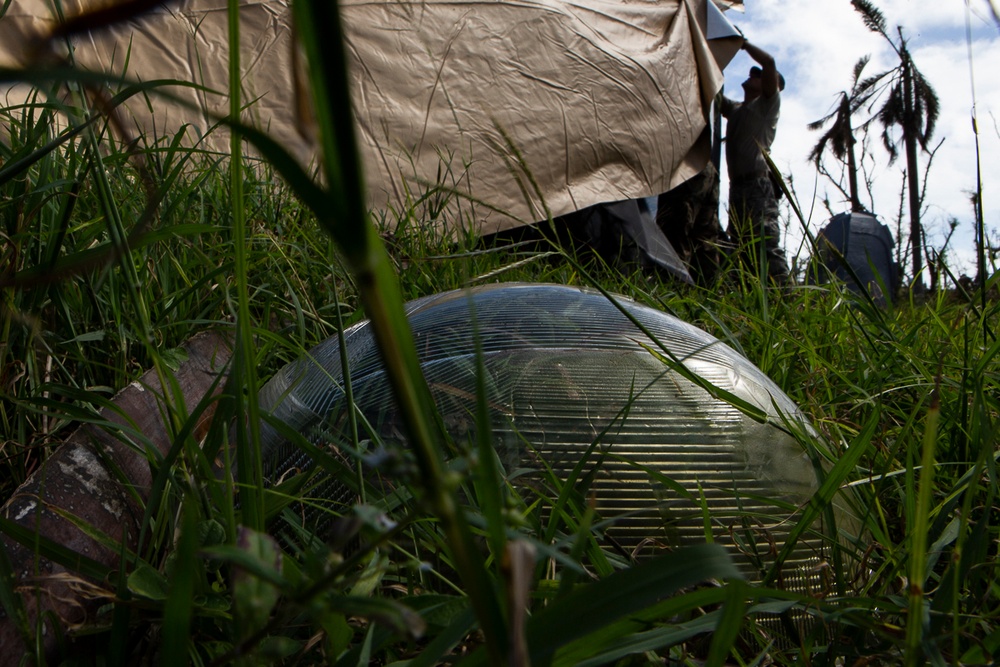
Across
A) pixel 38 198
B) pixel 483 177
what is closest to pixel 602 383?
pixel 38 198

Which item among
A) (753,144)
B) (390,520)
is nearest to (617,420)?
(390,520)

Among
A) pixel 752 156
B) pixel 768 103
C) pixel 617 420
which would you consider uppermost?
pixel 768 103

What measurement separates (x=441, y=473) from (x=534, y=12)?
523cm

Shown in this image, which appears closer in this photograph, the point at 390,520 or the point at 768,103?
the point at 390,520

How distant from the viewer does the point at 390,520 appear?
795 millimetres

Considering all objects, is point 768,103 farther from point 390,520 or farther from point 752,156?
point 390,520

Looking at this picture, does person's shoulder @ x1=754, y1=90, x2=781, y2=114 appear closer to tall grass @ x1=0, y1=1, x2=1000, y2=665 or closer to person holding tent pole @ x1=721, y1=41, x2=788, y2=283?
person holding tent pole @ x1=721, y1=41, x2=788, y2=283

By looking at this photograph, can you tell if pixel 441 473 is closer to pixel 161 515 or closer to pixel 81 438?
pixel 161 515

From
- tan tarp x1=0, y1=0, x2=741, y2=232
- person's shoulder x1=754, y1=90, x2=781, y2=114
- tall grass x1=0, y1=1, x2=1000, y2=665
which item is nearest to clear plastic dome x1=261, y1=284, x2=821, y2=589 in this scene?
tall grass x1=0, y1=1, x2=1000, y2=665

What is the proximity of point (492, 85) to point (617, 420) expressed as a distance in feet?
13.5

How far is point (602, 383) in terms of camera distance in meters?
1.22

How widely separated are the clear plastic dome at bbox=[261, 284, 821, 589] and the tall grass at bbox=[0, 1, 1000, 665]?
0.07 meters

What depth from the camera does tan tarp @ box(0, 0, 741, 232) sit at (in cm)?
432

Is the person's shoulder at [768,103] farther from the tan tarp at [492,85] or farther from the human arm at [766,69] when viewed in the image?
the tan tarp at [492,85]
